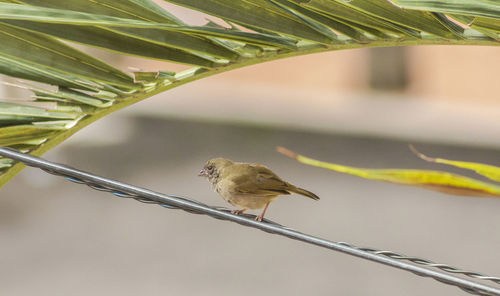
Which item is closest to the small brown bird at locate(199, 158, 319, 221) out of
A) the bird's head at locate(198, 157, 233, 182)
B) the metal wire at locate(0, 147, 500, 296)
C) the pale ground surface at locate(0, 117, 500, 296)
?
the bird's head at locate(198, 157, 233, 182)

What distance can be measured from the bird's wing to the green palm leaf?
1.09ft

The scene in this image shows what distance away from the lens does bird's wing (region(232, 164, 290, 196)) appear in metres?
2.30

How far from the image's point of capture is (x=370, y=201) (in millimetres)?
11469

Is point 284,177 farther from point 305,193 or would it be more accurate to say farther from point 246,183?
point 305,193

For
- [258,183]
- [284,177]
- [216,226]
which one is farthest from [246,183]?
[284,177]

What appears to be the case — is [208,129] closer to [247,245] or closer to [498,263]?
[247,245]

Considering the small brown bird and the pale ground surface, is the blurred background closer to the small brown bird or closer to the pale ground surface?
the pale ground surface

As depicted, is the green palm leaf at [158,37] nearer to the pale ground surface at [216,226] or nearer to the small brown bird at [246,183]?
the small brown bird at [246,183]

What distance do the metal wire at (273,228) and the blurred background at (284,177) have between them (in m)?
6.91

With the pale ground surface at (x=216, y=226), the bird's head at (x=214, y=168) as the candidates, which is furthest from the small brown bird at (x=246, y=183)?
the pale ground surface at (x=216, y=226)

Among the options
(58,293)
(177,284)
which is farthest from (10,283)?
(177,284)

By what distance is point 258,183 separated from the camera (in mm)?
2314

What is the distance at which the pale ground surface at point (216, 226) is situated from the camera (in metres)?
9.16

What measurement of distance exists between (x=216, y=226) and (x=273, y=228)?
884 centimetres
